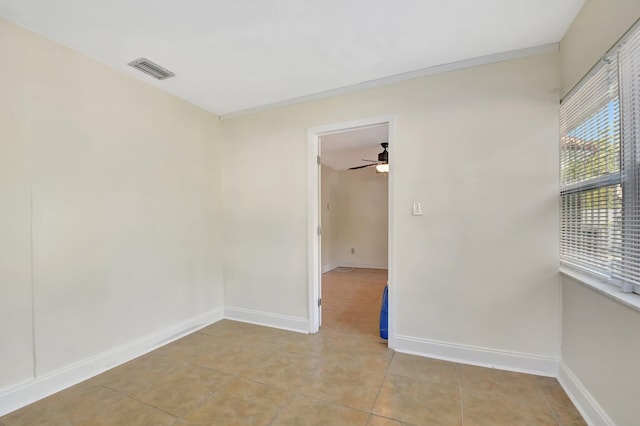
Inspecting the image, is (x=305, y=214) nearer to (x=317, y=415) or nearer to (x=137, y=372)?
(x=317, y=415)

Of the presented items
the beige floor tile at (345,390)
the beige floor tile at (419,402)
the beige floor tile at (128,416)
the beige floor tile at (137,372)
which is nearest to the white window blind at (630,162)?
the beige floor tile at (419,402)

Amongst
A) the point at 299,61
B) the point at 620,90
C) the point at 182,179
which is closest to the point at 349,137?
the point at 299,61

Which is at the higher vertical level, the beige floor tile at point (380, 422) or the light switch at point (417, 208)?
the light switch at point (417, 208)

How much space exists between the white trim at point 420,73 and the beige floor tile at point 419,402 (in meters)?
2.41

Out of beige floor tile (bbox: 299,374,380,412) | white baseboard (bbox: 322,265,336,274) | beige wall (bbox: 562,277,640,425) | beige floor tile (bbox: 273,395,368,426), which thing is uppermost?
beige wall (bbox: 562,277,640,425)

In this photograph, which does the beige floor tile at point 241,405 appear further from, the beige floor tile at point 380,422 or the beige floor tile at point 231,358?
the beige floor tile at point 380,422

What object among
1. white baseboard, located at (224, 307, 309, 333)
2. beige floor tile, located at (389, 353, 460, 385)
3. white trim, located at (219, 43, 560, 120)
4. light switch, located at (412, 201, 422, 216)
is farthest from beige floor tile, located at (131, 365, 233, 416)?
white trim, located at (219, 43, 560, 120)

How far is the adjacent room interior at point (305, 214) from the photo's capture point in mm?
1692

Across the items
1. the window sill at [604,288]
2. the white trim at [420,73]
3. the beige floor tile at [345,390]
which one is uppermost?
the white trim at [420,73]

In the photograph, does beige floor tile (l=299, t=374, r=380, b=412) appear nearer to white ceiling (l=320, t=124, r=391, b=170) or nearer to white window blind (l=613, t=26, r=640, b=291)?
white window blind (l=613, t=26, r=640, b=291)

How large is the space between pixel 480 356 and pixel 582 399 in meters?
0.62

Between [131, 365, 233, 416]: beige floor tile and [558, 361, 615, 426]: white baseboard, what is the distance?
2.20 meters

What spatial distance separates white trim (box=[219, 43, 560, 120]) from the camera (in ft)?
6.79

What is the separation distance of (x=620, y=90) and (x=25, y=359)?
373cm
